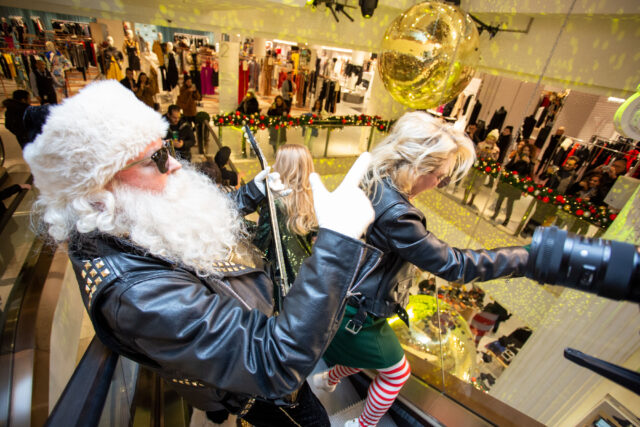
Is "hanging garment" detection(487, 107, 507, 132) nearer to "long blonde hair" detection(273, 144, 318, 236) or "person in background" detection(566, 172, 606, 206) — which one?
"person in background" detection(566, 172, 606, 206)

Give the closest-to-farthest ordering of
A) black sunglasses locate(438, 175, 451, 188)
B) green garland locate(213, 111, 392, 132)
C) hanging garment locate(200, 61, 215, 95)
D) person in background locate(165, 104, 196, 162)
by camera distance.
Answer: black sunglasses locate(438, 175, 451, 188), person in background locate(165, 104, 196, 162), green garland locate(213, 111, 392, 132), hanging garment locate(200, 61, 215, 95)

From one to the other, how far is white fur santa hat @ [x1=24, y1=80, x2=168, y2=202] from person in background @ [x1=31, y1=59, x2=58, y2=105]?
6527mm

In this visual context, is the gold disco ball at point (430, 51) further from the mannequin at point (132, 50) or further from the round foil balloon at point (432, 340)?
the mannequin at point (132, 50)

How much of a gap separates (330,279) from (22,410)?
8.20ft

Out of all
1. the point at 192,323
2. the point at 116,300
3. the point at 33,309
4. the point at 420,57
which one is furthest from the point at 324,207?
the point at 33,309

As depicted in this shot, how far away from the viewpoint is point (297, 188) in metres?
2.30

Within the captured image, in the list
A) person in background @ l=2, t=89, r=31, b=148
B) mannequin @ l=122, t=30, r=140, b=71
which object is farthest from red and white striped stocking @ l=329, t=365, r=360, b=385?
mannequin @ l=122, t=30, r=140, b=71

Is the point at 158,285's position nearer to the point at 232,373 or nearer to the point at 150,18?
the point at 232,373

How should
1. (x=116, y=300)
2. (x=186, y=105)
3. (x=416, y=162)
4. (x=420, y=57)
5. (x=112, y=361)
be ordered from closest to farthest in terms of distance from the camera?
(x=116, y=300), (x=112, y=361), (x=416, y=162), (x=420, y=57), (x=186, y=105)

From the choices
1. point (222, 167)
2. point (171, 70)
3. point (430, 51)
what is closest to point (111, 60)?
point (171, 70)

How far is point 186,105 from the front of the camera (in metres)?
7.16

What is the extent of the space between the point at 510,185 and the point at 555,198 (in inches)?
30.4

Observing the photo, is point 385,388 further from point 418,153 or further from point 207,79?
point 207,79

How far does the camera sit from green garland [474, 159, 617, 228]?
12.9 feet
